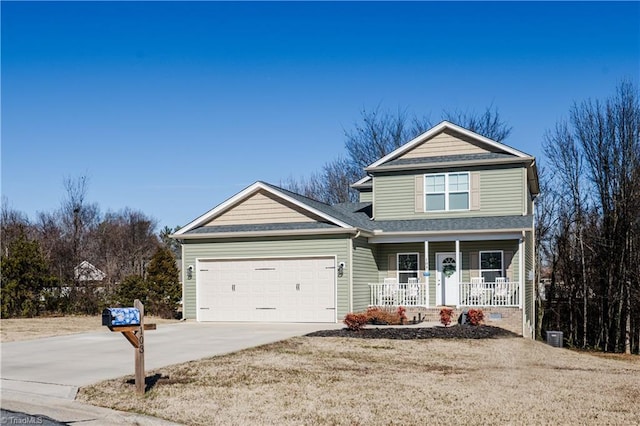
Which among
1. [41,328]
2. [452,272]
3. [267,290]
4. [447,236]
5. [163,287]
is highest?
[447,236]

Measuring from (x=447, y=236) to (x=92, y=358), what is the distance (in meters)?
12.6

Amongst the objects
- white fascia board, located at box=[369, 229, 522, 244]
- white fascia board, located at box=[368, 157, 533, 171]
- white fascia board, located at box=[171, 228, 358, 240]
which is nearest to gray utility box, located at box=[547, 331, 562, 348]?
white fascia board, located at box=[369, 229, 522, 244]

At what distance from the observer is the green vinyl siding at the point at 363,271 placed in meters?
22.3

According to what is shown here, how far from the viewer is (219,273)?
2386 cm

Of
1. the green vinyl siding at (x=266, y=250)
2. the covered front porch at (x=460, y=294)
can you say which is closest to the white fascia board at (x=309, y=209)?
the green vinyl siding at (x=266, y=250)

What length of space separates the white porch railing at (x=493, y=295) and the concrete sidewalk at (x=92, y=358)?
4381 millimetres

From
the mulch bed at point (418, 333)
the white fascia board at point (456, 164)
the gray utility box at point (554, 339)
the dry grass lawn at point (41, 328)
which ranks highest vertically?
the white fascia board at point (456, 164)

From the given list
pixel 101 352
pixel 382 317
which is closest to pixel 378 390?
pixel 101 352

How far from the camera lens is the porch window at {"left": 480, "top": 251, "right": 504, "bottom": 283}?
22.8m

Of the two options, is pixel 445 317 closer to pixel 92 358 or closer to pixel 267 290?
pixel 267 290

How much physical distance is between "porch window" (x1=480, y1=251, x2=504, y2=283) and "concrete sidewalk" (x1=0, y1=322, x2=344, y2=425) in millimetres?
5481

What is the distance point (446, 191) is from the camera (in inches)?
945

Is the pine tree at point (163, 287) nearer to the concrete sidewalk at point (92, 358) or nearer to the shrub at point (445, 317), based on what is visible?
the concrete sidewalk at point (92, 358)

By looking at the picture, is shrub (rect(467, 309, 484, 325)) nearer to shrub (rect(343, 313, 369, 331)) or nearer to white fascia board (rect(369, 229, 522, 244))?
white fascia board (rect(369, 229, 522, 244))
